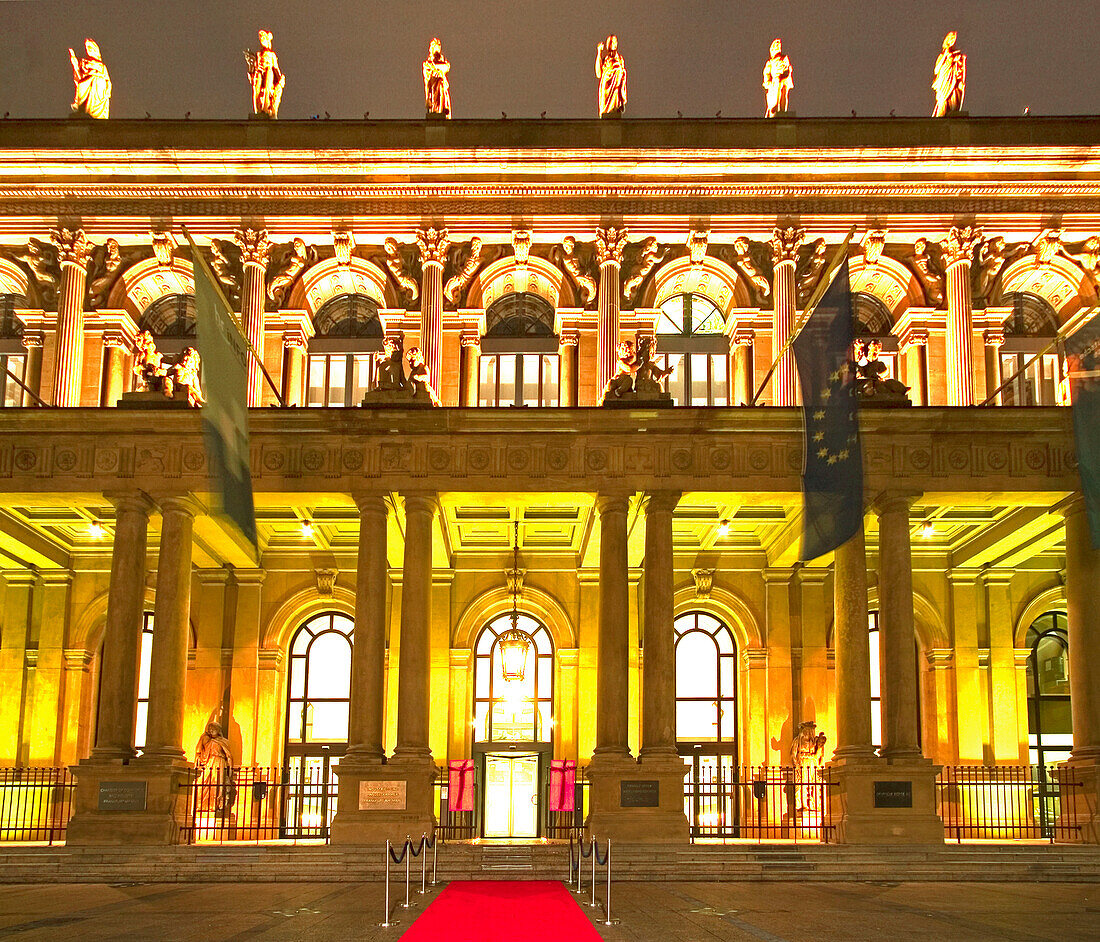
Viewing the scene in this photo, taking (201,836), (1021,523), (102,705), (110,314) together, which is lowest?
(201,836)

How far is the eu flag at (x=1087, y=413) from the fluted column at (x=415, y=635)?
1359 cm

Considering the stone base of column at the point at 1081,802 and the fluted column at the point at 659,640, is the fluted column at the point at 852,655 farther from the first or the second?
the stone base of column at the point at 1081,802

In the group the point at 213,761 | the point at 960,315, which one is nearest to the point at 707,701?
the point at 960,315

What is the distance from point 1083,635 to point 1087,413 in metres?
6.09

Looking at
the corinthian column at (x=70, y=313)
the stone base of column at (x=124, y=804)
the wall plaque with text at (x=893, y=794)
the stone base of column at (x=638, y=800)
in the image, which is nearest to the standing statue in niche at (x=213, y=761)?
the stone base of column at (x=124, y=804)

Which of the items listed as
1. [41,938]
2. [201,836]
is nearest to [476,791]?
[201,836]

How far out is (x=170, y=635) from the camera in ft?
95.8

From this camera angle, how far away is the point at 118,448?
97.4 ft

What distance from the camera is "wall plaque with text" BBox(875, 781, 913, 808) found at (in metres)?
27.7

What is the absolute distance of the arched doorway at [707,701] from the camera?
36.8 m

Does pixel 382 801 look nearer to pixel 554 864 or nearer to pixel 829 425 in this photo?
pixel 554 864

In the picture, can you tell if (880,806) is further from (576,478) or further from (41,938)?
(41,938)

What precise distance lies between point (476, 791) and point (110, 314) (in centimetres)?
1596

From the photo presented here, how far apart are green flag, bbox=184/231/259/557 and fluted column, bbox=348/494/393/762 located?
4991 mm
